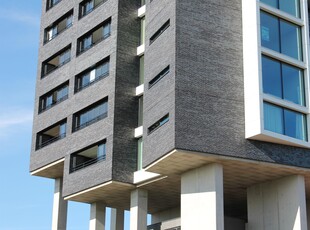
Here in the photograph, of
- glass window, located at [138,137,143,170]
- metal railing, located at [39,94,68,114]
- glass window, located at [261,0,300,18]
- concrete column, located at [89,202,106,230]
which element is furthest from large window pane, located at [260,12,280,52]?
concrete column, located at [89,202,106,230]

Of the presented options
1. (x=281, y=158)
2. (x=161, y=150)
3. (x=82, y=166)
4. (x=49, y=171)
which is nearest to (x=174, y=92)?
(x=161, y=150)

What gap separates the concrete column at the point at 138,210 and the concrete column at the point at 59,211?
7.78 meters

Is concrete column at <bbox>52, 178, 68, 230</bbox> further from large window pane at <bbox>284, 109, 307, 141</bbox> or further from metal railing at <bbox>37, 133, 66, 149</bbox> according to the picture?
large window pane at <bbox>284, 109, 307, 141</bbox>

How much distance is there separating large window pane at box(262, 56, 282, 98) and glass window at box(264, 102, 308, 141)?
79 centimetres

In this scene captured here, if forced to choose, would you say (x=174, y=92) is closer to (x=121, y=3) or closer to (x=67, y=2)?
(x=121, y=3)

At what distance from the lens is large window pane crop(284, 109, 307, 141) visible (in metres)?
35.1

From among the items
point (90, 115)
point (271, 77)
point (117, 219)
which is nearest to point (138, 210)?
point (90, 115)

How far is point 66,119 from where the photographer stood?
4447cm

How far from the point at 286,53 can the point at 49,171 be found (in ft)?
61.4

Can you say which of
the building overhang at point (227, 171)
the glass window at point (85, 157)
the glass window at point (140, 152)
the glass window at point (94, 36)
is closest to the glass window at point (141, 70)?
the glass window at point (94, 36)

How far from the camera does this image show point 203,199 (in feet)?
114

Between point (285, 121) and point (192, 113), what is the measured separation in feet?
16.7

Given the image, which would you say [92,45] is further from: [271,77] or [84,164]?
[271,77]

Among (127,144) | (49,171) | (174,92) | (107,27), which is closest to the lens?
(174,92)
